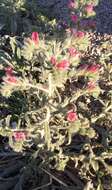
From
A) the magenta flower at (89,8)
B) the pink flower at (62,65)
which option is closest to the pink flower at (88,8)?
the magenta flower at (89,8)

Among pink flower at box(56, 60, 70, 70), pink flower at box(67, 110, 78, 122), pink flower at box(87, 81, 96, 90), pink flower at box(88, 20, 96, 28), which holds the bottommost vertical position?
pink flower at box(67, 110, 78, 122)

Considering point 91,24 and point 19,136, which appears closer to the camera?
point 19,136

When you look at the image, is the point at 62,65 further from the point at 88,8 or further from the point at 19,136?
the point at 88,8

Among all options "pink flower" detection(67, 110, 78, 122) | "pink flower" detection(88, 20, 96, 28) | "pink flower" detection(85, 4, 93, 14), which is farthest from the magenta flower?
"pink flower" detection(67, 110, 78, 122)

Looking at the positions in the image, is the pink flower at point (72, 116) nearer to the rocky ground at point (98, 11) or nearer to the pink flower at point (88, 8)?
the pink flower at point (88, 8)

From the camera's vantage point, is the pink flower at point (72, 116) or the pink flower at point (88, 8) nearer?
the pink flower at point (72, 116)

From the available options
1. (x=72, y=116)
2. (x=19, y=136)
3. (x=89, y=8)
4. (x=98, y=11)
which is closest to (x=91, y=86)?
(x=72, y=116)

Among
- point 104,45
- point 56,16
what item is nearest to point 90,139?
point 104,45

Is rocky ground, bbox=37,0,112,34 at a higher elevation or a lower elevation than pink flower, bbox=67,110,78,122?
Answer: higher

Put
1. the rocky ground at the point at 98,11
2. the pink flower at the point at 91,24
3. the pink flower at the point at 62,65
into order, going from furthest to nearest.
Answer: the rocky ground at the point at 98,11 → the pink flower at the point at 91,24 → the pink flower at the point at 62,65

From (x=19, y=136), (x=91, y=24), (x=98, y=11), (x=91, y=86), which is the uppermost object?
(x=98, y=11)

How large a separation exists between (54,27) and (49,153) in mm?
926

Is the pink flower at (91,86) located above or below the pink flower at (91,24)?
below

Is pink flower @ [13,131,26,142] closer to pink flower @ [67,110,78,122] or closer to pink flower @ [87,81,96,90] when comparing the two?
pink flower @ [67,110,78,122]
